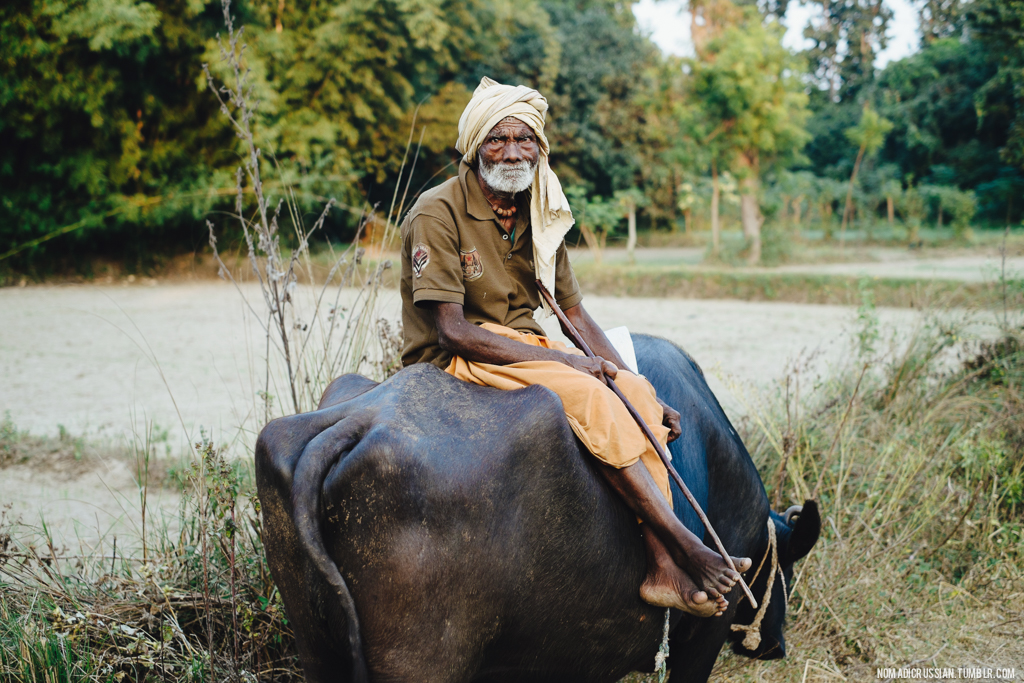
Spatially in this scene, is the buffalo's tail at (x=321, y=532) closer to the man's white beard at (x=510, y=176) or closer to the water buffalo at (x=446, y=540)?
the water buffalo at (x=446, y=540)

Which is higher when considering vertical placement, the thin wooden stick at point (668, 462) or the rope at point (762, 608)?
the thin wooden stick at point (668, 462)

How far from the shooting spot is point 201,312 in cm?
1211

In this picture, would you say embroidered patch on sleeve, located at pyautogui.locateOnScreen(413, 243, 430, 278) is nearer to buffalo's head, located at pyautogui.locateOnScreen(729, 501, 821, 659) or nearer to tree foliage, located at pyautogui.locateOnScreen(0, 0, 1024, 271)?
buffalo's head, located at pyautogui.locateOnScreen(729, 501, 821, 659)

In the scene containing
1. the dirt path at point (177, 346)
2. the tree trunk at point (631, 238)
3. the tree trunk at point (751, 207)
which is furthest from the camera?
the tree trunk at point (751, 207)

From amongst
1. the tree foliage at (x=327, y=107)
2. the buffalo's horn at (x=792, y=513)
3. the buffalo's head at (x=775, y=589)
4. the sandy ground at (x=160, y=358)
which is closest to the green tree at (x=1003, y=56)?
the tree foliage at (x=327, y=107)

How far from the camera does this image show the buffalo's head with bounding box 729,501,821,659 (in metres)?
3.03

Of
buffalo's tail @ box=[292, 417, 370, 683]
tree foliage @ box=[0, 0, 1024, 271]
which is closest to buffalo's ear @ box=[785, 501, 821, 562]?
buffalo's tail @ box=[292, 417, 370, 683]

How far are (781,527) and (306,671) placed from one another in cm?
200

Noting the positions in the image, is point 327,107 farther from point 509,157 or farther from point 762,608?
point 762,608

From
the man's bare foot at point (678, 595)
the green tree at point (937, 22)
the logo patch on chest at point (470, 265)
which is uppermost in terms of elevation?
the green tree at point (937, 22)

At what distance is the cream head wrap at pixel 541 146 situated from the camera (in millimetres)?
2406

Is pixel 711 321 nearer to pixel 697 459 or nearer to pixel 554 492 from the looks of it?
pixel 697 459

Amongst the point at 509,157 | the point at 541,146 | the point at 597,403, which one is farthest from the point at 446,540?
the point at 541,146

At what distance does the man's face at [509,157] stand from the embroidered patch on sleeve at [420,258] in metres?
0.33
